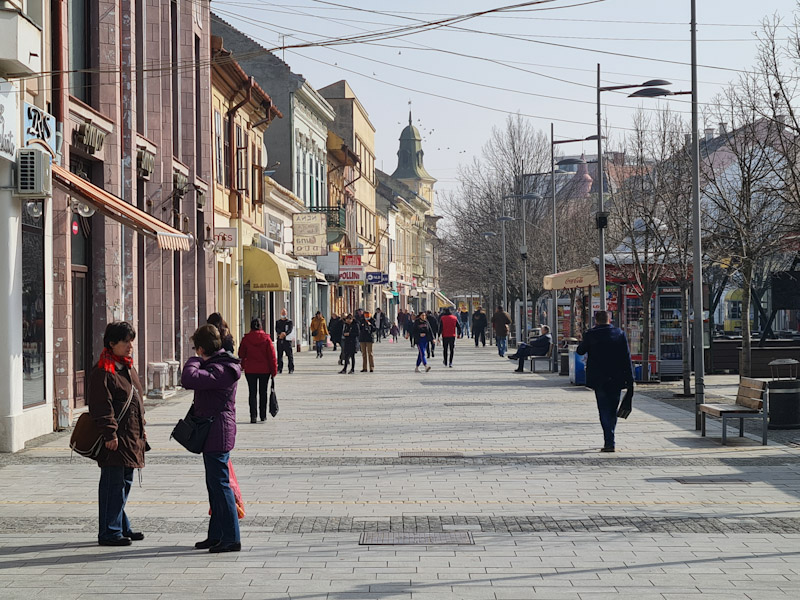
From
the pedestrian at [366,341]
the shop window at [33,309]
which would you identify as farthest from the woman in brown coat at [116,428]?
the pedestrian at [366,341]

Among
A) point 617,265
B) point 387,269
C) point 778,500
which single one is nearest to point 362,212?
point 387,269

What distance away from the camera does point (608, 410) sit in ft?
46.0

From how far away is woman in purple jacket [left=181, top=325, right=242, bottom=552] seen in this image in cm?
820

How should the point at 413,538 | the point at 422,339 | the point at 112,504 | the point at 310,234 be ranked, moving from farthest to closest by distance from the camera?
1. the point at 310,234
2. the point at 422,339
3. the point at 413,538
4. the point at 112,504

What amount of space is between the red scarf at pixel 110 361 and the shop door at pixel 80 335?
10007mm

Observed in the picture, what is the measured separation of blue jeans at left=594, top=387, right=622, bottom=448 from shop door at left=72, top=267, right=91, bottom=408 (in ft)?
28.4

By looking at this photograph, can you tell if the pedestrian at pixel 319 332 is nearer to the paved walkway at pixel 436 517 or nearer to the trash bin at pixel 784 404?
the paved walkway at pixel 436 517

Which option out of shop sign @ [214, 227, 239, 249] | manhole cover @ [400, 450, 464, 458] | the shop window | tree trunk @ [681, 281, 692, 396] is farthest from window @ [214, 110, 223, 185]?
manhole cover @ [400, 450, 464, 458]

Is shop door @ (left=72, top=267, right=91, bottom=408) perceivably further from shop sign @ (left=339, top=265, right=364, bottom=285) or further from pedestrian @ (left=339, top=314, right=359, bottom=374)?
shop sign @ (left=339, top=265, right=364, bottom=285)

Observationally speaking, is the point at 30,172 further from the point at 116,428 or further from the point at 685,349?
the point at 685,349

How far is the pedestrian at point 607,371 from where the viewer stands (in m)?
14.1

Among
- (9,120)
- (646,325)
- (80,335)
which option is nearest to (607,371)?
(9,120)

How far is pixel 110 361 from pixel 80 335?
10586 mm

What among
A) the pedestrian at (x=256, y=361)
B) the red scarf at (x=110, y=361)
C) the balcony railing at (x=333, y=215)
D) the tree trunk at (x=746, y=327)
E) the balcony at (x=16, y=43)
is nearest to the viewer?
the red scarf at (x=110, y=361)
